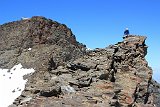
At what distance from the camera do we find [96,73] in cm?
3209

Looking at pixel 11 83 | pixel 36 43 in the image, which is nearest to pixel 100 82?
pixel 11 83

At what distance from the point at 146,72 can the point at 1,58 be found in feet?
95.3

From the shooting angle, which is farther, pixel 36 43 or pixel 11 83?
pixel 36 43

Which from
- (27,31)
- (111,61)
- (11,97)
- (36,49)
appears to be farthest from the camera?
(27,31)

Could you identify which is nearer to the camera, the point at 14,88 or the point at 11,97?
the point at 11,97

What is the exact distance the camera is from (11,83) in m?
48.7

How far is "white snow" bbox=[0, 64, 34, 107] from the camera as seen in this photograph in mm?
42794

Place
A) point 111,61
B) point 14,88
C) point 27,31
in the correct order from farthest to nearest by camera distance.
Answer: point 27,31
point 14,88
point 111,61

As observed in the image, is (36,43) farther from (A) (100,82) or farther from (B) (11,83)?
(A) (100,82)

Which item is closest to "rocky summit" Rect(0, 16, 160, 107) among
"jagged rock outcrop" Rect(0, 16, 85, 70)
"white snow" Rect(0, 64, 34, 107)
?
"white snow" Rect(0, 64, 34, 107)

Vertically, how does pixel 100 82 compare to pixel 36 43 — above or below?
below

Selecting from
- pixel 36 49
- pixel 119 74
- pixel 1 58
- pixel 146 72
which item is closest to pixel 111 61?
pixel 119 74

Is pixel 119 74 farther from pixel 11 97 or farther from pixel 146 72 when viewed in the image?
pixel 11 97

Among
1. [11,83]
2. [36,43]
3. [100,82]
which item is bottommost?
[100,82]
